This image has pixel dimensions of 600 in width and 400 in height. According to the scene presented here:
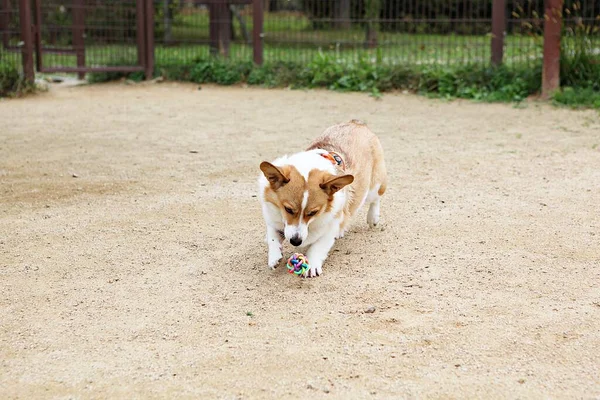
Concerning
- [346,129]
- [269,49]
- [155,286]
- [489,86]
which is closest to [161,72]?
[269,49]

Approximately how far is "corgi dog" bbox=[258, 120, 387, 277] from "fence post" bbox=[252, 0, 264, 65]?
24.1 feet

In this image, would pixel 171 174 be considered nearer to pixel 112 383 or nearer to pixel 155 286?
pixel 155 286

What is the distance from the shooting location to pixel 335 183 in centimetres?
369

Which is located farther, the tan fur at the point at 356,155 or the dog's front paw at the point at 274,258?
the tan fur at the point at 356,155

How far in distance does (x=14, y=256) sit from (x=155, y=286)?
2.83 feet

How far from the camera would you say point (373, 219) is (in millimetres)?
4645

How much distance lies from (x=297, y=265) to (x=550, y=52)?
21.4 feet

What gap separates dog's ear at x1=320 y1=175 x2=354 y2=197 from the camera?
365 centimetres

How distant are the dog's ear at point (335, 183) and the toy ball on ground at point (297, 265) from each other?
12.7 inches

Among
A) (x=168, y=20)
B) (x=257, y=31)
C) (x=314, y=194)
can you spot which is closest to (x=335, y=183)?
(x=314, y=194)

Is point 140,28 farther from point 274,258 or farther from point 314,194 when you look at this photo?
point 314,194

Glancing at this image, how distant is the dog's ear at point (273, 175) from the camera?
3.60 meters

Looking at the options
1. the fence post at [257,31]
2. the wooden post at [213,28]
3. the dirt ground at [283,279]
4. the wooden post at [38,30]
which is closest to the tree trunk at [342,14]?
the fence post at [257,31]

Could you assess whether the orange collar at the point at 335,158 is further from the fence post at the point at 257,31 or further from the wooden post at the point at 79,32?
the wooden post at the point at 79,32
